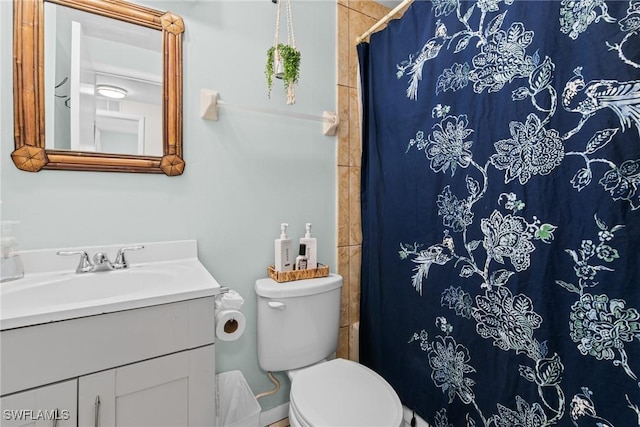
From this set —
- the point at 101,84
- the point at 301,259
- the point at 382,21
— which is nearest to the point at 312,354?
the point at 301,259

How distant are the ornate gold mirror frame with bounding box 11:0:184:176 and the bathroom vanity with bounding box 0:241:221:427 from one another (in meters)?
0.41

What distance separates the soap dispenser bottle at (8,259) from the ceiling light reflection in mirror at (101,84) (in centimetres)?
32

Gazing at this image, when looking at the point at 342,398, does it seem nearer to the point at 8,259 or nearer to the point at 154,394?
the point at 154,394

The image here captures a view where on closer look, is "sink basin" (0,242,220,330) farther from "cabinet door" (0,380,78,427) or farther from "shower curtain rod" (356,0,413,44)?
"shower curtain rod" (356,0,413,44)

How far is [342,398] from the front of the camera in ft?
3.55

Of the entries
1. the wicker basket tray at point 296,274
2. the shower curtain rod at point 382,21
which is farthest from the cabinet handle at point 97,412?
the shower curtain rod at point 382,21

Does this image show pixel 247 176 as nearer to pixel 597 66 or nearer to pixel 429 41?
pixel 429 41

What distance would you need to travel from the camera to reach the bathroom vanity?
67cm

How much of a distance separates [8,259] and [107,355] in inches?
20.5

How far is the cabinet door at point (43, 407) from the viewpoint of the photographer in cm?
66

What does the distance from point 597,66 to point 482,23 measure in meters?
0.42

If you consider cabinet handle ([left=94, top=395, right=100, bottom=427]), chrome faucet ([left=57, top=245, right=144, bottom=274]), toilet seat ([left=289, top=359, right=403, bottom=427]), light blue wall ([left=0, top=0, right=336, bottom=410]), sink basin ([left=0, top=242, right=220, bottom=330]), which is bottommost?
toilet seat ([left=289, top=359, right=403, bottom=427])

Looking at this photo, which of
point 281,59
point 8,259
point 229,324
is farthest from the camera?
point 281,59

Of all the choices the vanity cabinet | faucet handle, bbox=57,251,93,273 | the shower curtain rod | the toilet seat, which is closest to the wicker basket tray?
the toilet seat
